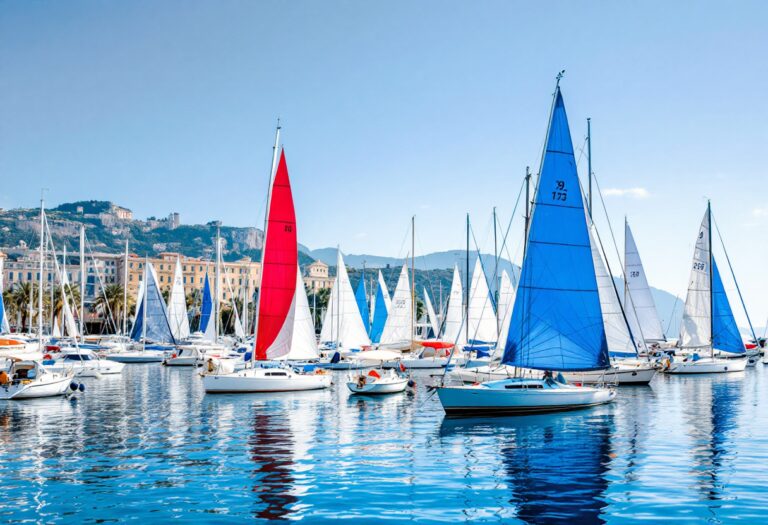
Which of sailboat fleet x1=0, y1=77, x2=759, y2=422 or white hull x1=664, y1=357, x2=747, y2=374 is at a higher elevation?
sailboat fleet x1=0, y1=77, x2=759, y2=422

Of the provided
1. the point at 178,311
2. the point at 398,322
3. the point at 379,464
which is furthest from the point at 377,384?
the point at 178,311

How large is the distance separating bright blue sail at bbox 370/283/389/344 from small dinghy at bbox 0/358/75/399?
40.5 metres

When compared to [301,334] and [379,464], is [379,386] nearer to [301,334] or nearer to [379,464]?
[301,334]

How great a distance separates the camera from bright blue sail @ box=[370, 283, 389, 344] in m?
77.0

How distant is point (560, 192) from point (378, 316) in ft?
157

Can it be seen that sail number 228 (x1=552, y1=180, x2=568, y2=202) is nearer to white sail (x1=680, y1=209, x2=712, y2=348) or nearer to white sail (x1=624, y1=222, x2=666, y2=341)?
white sail (x1=624, y1=222, x2=666, y2=341)

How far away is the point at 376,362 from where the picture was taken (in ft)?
209

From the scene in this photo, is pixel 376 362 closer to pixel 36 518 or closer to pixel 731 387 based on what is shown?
pixel 731 387

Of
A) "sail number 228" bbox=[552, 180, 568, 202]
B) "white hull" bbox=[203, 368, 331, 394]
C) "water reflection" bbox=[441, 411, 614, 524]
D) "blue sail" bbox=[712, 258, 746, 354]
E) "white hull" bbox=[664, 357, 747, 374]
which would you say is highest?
"sail number 228" bbox=[552, 180, 568, 202]

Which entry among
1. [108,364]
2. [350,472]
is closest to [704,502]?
[350,472]

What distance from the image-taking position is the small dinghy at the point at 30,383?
122ft

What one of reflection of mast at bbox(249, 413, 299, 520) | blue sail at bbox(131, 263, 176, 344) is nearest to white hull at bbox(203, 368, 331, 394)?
reflection of mast at bbox(249, 413, 299, 520)

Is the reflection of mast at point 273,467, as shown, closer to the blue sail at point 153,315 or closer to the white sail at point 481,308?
the white sail at point 481,308

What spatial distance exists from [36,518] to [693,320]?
180 ft
